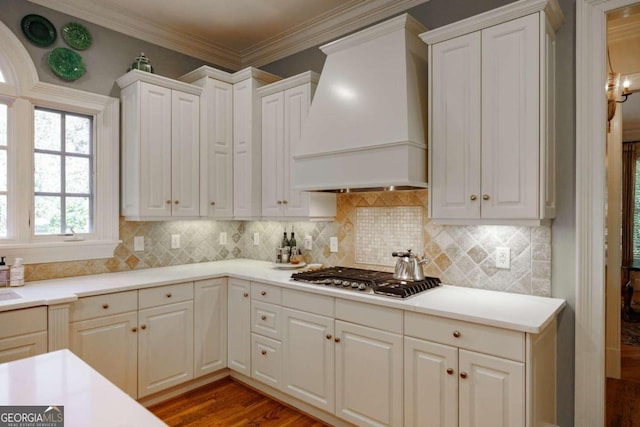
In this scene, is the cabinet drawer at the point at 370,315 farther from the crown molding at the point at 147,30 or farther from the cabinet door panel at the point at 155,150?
the crown molding at the point at 147,30

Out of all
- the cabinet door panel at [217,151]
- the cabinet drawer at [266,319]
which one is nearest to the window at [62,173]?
the cabinet door panel at [217,151]

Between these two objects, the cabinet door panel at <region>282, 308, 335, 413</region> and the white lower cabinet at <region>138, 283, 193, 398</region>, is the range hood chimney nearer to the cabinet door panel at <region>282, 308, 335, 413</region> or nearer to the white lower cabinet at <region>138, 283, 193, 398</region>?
→ the cabinet door panel at <region>282, 308, 335, 413</region>

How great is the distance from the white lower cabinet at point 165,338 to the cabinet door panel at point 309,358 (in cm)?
79

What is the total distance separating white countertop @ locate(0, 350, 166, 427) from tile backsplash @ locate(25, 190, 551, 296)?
190cm

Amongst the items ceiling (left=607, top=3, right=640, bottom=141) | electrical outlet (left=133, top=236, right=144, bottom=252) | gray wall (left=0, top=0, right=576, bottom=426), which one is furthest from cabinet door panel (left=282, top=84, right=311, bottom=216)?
ceiling (left=607, top=3, right=640, bottom=141)

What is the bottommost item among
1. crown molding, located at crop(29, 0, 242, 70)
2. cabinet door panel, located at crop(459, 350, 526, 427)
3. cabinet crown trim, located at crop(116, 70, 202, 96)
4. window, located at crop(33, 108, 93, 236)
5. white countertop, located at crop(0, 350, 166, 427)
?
cabinet door panel, located at crop(459, 350, 526, 427)

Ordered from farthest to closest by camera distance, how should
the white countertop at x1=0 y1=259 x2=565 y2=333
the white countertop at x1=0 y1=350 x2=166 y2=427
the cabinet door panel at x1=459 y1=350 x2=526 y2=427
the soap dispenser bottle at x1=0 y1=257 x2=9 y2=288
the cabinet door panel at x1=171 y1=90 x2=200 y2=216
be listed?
the cabinet door panel at x1=171 y1=90 x2=200 y2=216 → the soap dispenser bottle at x1=0 y1=257 x2=9 y2=288 → the white countertop at x1=0 y1=259 x2=565 y2=333 → the cabinet door panel at x1=459 y1=350 x2=526 y2=427 → the white countertop at x1=0 y1=350 x2=166 y2=427

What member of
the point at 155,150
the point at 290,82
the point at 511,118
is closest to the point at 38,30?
the point at 155,150

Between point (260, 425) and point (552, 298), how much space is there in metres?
1.96

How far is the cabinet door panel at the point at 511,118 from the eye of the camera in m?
2.03

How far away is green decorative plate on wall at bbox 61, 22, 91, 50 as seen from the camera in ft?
9.69

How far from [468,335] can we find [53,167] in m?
3.07

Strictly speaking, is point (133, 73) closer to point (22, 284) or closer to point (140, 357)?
point (22, 284)

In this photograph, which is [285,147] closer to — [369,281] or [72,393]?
[369,281]
